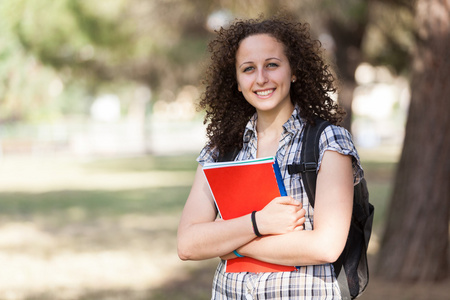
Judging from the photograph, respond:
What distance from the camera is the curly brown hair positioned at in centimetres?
217

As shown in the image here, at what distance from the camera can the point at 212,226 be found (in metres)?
2.06

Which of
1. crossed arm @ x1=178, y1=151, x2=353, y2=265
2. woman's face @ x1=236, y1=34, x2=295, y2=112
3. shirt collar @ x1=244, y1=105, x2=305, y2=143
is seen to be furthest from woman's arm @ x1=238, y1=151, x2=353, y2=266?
woman's face @ x1=236, y1=34, x2=295, y2=112

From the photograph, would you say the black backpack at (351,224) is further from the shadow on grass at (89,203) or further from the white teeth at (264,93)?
the shadow on grass at (89,203)

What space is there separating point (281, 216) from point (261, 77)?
0.45 m

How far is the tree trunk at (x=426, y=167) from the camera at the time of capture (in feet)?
18.8

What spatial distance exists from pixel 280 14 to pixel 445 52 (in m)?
3.74

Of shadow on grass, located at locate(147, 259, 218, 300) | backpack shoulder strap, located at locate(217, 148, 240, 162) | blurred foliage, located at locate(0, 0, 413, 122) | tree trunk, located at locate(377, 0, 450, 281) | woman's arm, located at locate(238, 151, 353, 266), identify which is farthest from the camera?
blurred foliage, located at locate(0, 0, 413, 122)

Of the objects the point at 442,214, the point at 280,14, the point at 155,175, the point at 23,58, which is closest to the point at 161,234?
the point at 23,58

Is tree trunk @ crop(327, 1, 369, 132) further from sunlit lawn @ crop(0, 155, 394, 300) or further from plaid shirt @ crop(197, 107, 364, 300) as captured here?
plaid shirt @ crop(197, 107, 364, 300)

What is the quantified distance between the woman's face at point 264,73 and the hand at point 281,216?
329mm

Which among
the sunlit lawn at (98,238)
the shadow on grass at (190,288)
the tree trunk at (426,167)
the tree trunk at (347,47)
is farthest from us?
the tree trunk at (347,47)

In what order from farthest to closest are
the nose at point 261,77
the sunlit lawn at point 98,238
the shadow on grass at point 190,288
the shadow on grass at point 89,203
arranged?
the shadow on grass at point 89,203
the sunlit lawn at point 98,238
the shadow on grass at point 190,288
the nose at point 261,77

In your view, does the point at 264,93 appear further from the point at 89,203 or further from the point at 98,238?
the point at 89,203

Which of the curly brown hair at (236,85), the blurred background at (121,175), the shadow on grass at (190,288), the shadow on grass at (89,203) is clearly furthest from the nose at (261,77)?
the shadow on grass at (89,203)
